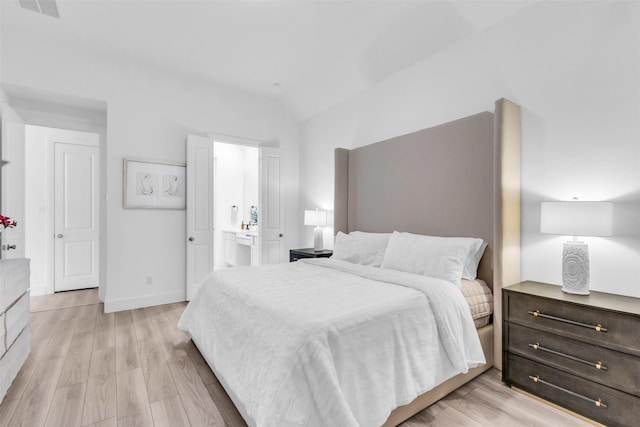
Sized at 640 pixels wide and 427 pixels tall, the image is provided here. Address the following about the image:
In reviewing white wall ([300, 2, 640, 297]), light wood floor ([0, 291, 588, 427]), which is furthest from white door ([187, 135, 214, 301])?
white wall ([300, 2, 640, 297])

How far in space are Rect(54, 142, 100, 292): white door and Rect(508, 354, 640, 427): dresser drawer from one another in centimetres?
562

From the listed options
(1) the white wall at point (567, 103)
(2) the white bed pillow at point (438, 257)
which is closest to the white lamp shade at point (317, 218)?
(2) the white bed pillow at point (438, 257)

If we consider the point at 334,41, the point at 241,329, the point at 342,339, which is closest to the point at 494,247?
the point at 342,339

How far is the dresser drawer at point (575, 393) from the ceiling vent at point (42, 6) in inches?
188

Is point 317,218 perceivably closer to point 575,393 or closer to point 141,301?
point 141,301

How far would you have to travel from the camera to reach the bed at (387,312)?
137 centimetres

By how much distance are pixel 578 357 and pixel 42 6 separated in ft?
16.4

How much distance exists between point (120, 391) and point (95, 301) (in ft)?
8.94

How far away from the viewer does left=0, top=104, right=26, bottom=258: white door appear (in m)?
2.91

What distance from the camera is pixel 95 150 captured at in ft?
15.9

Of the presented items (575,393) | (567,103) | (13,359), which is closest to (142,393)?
(13,359)

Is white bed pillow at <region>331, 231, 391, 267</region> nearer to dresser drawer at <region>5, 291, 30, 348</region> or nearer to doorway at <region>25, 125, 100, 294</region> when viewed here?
dresser drawer at <region>5, 291, 30, 348</region>

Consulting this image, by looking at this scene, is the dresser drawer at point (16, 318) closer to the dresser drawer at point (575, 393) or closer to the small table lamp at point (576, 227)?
the dresser drawer at point (575, 393)

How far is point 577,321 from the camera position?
5.97 ft
